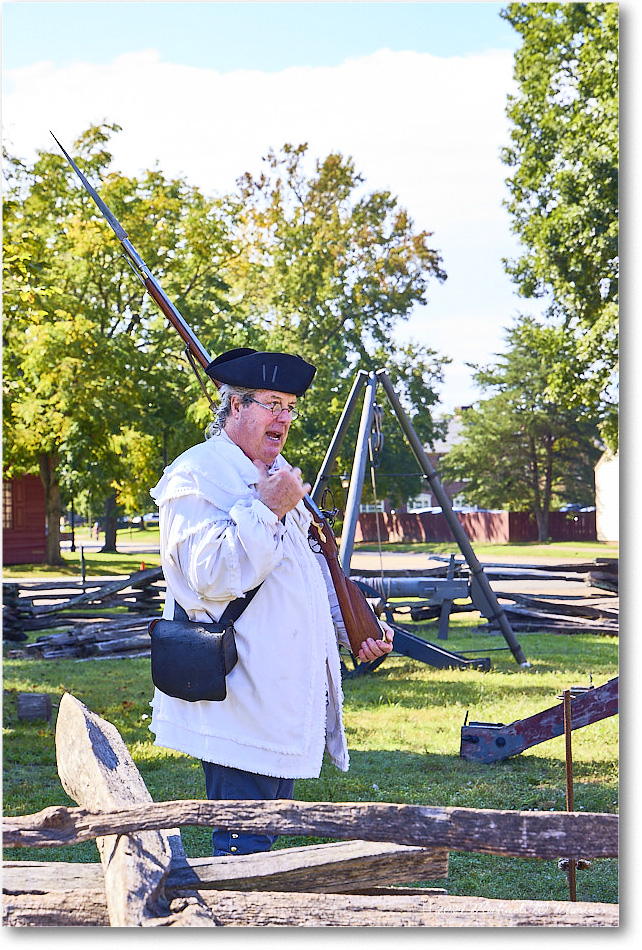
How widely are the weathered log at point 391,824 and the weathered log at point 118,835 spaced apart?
0.28 ft

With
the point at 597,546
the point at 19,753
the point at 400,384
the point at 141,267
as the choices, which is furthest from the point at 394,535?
the point at 141,267

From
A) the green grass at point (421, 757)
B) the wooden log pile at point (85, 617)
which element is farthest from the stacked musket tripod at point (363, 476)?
the wooden log pile at point (85, 617)

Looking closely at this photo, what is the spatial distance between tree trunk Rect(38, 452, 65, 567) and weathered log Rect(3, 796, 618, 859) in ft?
31.8

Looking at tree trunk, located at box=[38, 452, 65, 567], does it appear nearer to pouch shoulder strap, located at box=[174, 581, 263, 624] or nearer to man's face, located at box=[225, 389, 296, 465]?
man's face, located at box=[225, 389, 296, 465]

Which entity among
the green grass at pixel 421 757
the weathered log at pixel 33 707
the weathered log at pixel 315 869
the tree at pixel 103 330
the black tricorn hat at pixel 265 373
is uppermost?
the tree at pixel 103 330

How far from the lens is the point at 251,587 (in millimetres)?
2525

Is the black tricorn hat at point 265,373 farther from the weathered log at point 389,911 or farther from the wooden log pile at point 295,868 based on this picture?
the weathered log at point 389,911

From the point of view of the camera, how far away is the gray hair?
2.74 meters

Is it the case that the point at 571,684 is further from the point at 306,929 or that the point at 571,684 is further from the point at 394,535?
the point at 394,535

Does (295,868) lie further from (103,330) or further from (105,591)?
(103,330)

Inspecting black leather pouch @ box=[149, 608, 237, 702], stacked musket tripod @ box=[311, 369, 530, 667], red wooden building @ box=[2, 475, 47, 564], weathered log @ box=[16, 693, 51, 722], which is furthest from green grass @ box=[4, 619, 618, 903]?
red wooden building @ box=[2, 475, 47, 564]

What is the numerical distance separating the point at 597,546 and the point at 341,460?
1126 cm

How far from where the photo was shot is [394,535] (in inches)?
1270

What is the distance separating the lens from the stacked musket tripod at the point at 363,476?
7617 mm
